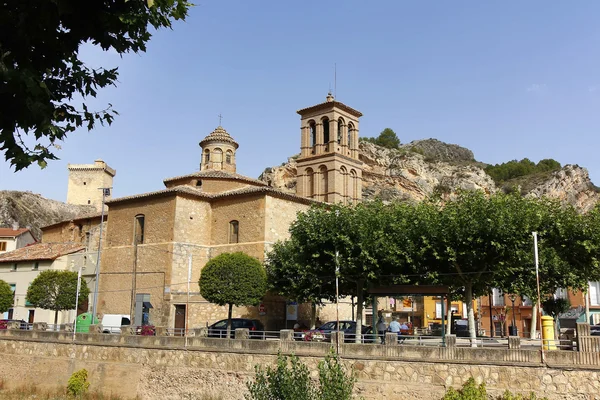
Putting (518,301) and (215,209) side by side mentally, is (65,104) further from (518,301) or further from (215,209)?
(518,301)

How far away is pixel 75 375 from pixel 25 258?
17.9 m

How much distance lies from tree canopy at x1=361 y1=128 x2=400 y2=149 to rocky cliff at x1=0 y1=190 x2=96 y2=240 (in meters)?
43.9

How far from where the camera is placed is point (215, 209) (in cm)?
3444

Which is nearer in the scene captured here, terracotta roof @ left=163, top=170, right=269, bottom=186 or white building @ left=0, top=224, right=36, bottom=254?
terracotta roof @ left=163, top=170, right=269, bottom=186

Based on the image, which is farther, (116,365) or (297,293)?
(297,293)

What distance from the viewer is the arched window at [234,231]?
109 feet

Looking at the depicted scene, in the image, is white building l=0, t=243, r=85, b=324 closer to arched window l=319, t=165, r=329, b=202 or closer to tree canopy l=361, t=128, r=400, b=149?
arched window l=319, t=165, r=329, b=202

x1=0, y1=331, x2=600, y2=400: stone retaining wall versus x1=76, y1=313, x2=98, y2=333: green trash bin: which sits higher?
x1=76, y1=313, x2=98, y2=333: green trash bin

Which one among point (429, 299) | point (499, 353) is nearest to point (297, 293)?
point (499, 353)

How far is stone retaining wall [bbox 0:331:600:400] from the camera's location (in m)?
15.1

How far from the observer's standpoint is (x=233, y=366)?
65.7 ft

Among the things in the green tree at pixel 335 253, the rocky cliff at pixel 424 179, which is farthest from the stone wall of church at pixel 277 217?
the rocky cliff at pixel 424 179

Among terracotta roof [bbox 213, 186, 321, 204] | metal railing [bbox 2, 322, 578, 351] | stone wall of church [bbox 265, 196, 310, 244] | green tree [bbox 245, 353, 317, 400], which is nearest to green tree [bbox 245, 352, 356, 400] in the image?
green tree [bbox 245, 353, 317, 400]

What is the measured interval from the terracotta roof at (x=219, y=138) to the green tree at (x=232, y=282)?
54.5ft
